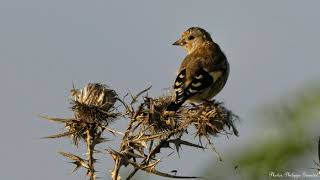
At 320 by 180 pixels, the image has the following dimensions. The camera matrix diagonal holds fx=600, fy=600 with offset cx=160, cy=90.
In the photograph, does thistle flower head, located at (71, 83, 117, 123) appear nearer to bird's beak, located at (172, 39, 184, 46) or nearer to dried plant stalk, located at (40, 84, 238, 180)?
dried plant stalk, located at (40, 84, 238, 180)

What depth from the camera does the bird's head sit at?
1018 cm

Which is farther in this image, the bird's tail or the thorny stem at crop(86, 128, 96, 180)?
the bird's tail

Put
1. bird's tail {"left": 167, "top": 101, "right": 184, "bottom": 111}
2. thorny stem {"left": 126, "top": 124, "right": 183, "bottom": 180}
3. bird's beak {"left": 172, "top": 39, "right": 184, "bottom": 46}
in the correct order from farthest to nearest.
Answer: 1. bird's beak {"left": 172, "top": 39, "right": 184, "bottom": 46}
2. bird's tail {"left": 167, "top": 101, "right": 184, "bottom": 111}
3. thorny stem {"left": 126, "top": 124, "right": 183, "bottom": 180}

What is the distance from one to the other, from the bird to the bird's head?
0.13 m

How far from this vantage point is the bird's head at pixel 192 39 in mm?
10180

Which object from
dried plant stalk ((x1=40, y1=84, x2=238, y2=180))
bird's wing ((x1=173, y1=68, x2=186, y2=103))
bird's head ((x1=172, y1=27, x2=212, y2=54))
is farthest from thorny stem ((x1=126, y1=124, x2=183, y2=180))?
bird's head ((x1=172, y1=27, x2=212, y2=54))

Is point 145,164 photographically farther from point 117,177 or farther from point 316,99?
point 316,99

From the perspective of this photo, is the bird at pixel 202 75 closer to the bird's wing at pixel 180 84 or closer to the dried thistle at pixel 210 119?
the bird's wing at pixel 180 84

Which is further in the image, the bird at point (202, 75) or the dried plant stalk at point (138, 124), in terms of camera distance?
the bird at point (202, 75)

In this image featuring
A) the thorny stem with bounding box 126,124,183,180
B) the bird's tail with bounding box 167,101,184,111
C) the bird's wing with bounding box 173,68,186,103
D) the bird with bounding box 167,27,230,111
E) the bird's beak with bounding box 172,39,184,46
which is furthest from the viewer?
the bird's beak with bounding box 172,39,184,46

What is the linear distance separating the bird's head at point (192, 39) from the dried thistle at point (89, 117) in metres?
4.73

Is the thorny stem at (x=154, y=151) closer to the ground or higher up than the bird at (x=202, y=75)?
closer to the ground

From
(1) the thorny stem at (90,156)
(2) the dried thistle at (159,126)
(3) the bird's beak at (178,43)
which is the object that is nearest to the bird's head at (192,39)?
(3) the bird's beak at (178,43)

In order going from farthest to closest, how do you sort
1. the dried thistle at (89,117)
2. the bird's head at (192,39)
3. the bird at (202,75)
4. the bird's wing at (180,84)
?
the bird's head at (192,39) < the bird at (202,75) < the bird's wing at (180,84) < the dried thistle at (89,117)
